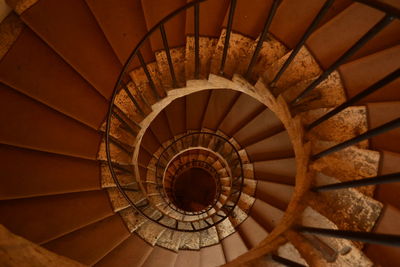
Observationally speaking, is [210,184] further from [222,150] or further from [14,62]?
[14,62]

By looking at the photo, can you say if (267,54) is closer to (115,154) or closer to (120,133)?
(120,133)

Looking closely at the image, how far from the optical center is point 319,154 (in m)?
2.50

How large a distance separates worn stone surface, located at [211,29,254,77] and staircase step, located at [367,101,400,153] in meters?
1.54

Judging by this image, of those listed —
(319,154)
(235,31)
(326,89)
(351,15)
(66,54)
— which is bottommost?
(319,154)

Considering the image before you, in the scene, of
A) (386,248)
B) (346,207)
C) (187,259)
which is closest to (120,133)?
(187,259)

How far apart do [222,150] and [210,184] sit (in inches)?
158

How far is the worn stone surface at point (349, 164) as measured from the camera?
2.37 m

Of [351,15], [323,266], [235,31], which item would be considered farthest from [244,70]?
[323,266]

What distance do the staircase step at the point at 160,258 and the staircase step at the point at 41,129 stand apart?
7.93 ft

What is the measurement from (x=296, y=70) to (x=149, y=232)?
13.2 ft

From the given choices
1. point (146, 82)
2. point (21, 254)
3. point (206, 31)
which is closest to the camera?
point (21, 254)

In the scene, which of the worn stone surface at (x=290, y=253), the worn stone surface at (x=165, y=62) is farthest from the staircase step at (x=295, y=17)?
the worn stone surface at (x=290, y=253)

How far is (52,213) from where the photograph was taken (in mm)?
3752

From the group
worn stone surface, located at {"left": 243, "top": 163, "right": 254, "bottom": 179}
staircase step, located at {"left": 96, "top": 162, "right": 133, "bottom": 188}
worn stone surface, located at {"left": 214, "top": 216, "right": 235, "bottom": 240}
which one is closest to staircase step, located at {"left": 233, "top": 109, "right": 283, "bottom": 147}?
worn stone surface, located at {"left": 243, "top": 163, "right": 254, "bottom": 179}
